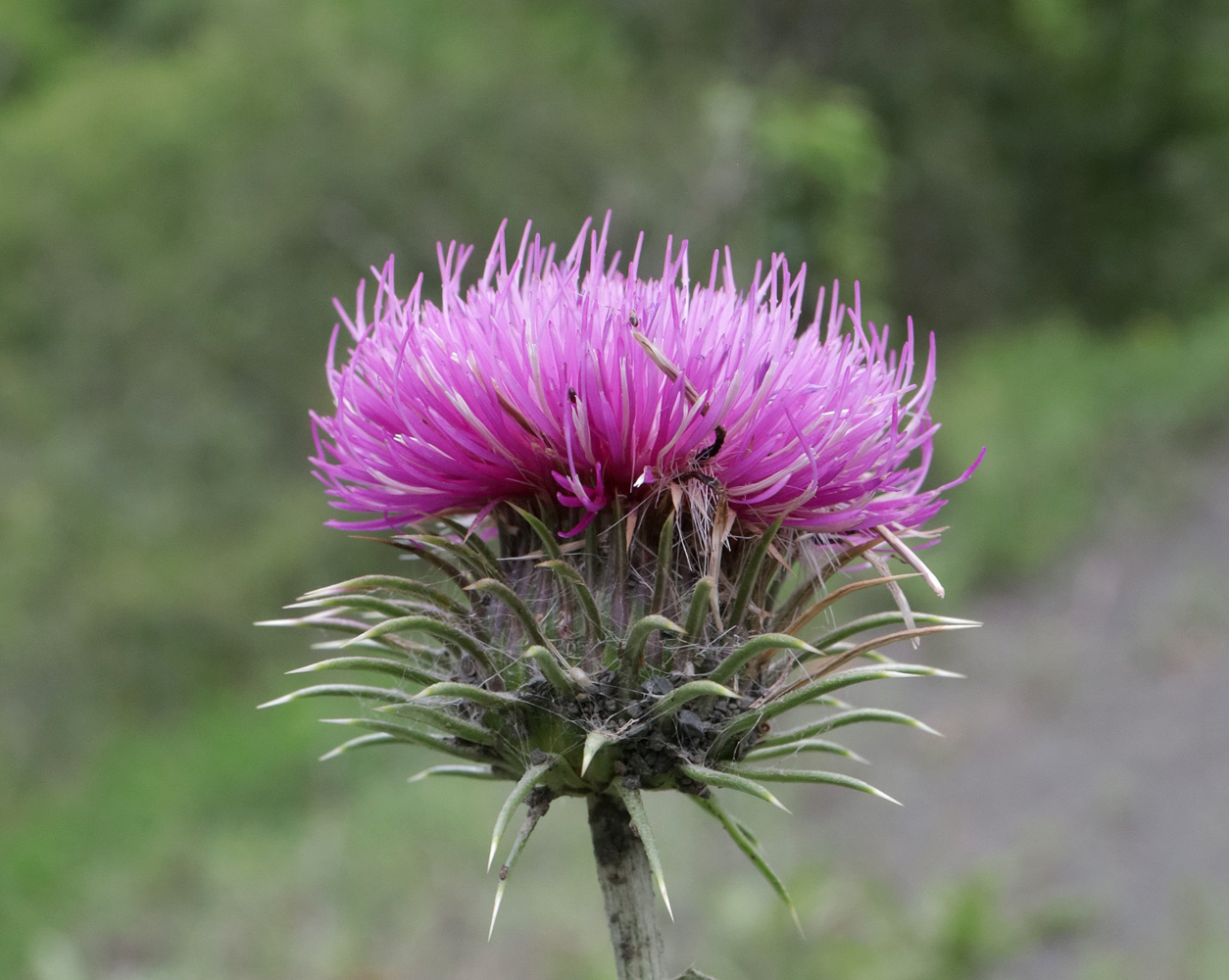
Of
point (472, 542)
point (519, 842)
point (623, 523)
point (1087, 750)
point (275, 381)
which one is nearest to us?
point (519, 842)

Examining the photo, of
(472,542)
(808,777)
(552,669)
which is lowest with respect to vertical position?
(808,777)

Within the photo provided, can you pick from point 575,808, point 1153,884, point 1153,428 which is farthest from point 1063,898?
point 1153,428

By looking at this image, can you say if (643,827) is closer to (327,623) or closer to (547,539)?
(547,539)

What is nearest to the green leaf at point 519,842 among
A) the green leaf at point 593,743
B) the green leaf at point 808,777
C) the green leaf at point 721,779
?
the green leaf at point 593,743

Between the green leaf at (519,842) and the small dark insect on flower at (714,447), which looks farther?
the small dark insect on flower at (714,447)

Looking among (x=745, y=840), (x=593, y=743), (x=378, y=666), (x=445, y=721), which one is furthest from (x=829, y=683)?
(x=378, y=666)

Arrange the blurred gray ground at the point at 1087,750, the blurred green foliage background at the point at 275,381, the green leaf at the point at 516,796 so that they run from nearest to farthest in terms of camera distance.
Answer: the green leaf at the point at 516,796 → the blurred gray ground at the point at 1087,750 → the blurred green foliage background at the point at 275,381

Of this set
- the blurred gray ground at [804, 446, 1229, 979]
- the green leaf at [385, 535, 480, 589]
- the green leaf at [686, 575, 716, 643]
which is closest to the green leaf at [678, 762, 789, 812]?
the green leaf at [686, 575, 716, 643]

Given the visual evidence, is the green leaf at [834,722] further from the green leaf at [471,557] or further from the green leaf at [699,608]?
the green leaf at [471,557]
